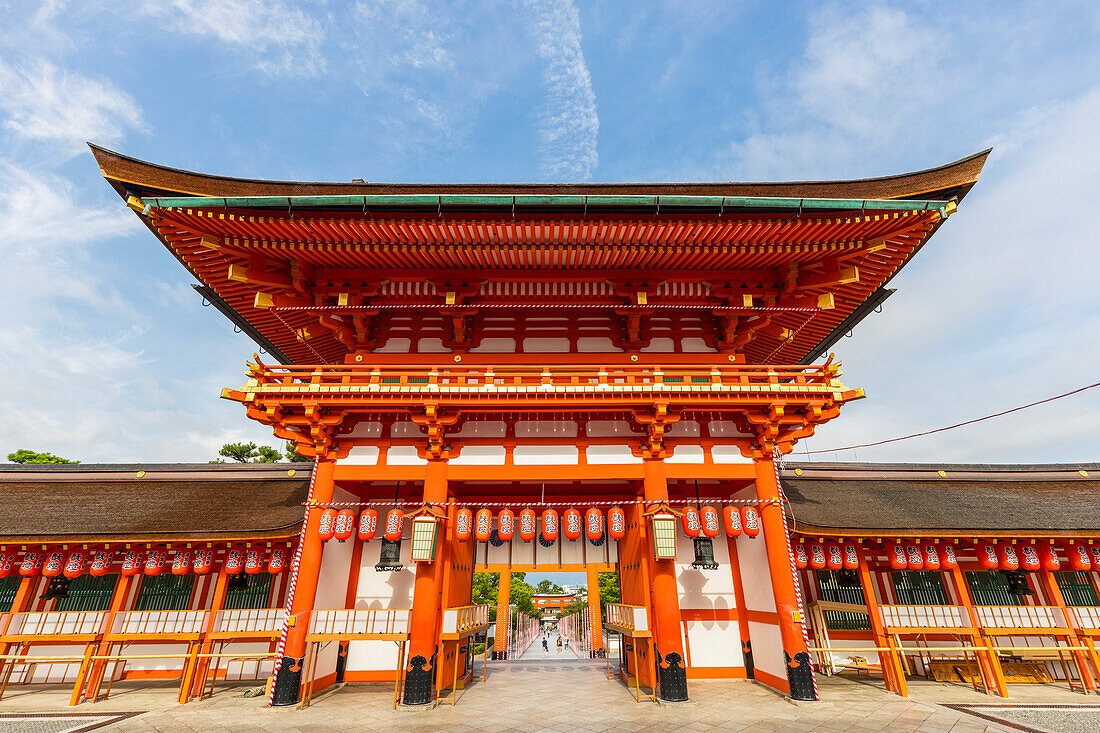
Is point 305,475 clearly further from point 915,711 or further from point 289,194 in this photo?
point 915,711

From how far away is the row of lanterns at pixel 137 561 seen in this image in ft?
38.9

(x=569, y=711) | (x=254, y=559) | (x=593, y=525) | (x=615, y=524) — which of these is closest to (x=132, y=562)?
(x=254, y=559)

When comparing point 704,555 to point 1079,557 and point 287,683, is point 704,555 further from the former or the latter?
point 1079,557

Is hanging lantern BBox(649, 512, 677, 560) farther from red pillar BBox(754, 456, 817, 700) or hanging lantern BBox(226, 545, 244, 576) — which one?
hanging lantern BBox(226, 545, 244, 576)

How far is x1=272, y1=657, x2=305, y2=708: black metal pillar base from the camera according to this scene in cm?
966

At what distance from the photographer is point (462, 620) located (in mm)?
11227

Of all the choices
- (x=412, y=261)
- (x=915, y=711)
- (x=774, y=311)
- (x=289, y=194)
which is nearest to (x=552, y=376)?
(x=412, y=261)

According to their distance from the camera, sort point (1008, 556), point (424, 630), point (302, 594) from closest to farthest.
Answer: point (424, 630)
point (302, 594)
point (1008, 556)

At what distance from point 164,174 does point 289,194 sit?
2.46 metres

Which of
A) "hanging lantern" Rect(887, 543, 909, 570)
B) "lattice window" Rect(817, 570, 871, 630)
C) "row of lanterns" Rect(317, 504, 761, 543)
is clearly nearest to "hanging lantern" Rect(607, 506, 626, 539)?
"row of lanterns" Rect(317, 504, 761, 543)

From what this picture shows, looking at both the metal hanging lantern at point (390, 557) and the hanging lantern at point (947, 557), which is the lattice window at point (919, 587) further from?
the metal hanging lantern at point (390, 557)

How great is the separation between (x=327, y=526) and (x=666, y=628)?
7.80 meters

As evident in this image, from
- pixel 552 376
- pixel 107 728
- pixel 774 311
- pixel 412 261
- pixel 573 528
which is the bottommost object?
pixel 107 728

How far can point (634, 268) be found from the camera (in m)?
11.7
